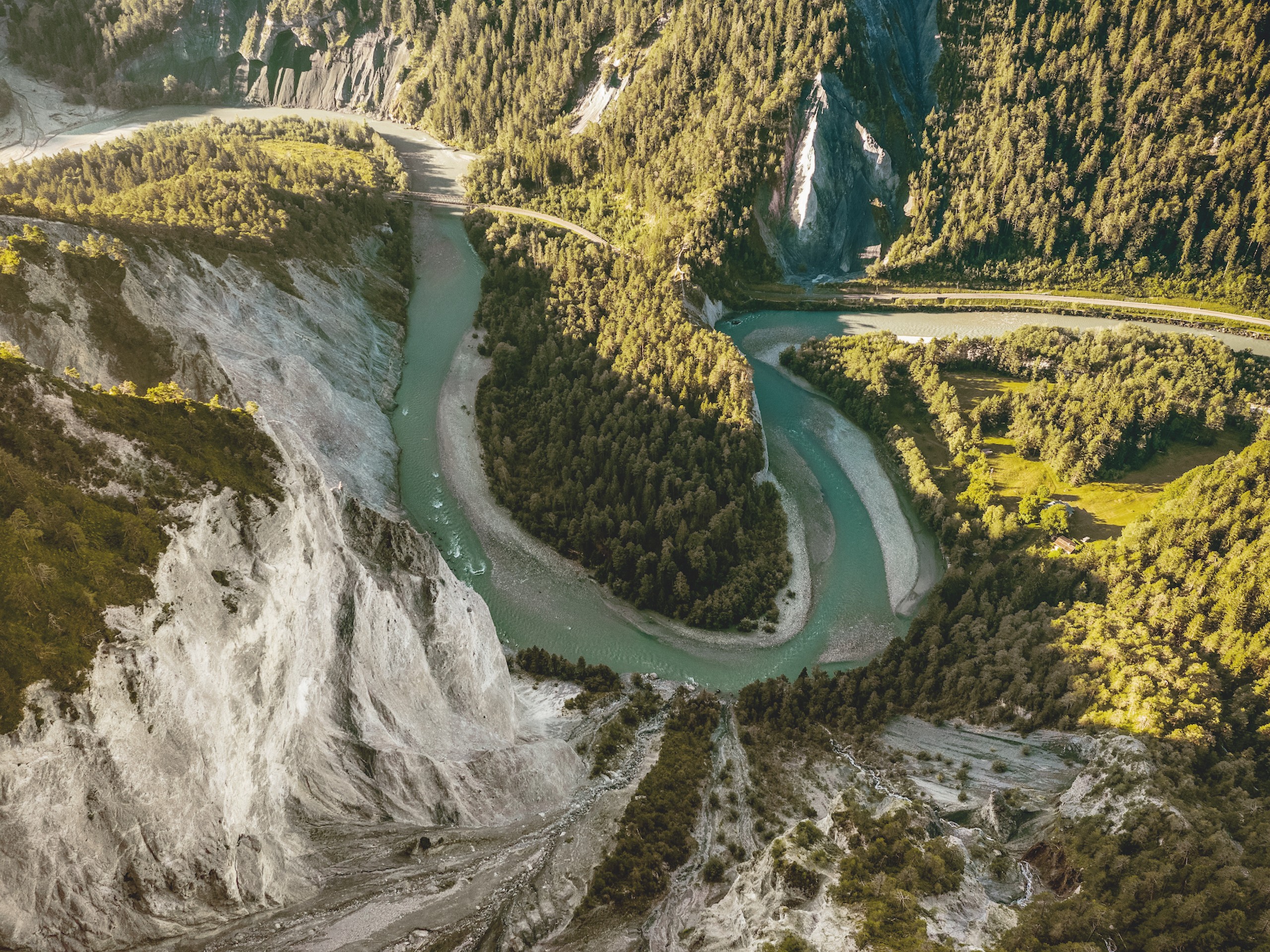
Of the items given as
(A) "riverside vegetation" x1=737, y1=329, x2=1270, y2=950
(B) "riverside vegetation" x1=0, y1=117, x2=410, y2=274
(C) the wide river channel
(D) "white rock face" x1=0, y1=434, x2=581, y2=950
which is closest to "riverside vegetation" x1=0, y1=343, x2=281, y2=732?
(D) "white rock face" x1=0, y1=434, x2=581, y2=950

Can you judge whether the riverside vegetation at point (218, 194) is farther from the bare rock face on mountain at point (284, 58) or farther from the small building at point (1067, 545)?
the small building at point (1067, 545)

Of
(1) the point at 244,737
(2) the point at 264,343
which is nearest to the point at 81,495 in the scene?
(1) the point at 244,737

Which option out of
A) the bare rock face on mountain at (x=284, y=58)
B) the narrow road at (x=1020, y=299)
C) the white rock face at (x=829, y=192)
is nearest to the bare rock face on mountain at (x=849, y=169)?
the white rock face at (x=829, y=192)

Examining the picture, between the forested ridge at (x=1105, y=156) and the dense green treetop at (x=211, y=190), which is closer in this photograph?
the dense green treetop at (x=211, y=190)

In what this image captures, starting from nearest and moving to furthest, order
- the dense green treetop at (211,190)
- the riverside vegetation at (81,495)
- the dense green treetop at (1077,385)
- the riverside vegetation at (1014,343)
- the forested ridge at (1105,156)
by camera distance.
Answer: the riverside vegetation at (81,495) → the riverside vegetation at (1014,343) → the dense green treetop at (211,190) → the dense green treetop at (1077,385) → the forested ridge at (1105,156)

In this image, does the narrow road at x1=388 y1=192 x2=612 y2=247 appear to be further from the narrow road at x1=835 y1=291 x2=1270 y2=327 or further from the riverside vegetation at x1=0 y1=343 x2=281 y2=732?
the riverside vegetation at x1=0 y1=343 x2=281 y2=732

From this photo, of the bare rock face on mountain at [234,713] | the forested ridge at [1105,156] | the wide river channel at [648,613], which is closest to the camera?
the bare rock face on mountain at [234,713]

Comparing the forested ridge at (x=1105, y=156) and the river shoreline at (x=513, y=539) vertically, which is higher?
the forested ridge at (x=1105, y=156)
